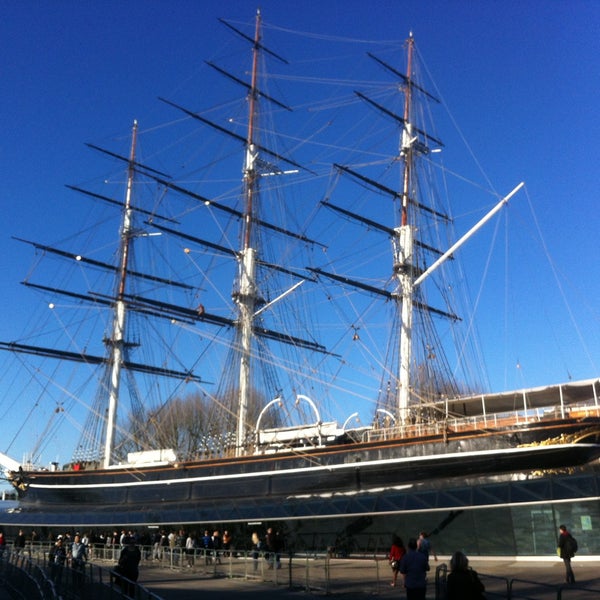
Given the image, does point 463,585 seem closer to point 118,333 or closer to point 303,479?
point 303,479

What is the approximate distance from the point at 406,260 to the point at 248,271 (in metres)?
9.54

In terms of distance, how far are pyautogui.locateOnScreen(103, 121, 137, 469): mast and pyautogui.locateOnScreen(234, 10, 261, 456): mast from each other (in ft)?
23.4

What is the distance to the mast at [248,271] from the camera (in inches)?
1388

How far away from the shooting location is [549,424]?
20.6 metres

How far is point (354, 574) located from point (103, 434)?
28.7 m

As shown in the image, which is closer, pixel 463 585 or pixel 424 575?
pixel 463 585

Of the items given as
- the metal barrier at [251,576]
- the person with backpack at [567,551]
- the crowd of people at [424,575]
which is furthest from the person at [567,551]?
the crowd of people at [424,575]

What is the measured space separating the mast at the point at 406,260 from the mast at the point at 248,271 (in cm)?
809

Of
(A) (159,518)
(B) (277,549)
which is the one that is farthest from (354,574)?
(A) (159,518)

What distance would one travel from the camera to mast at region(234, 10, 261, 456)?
116ft

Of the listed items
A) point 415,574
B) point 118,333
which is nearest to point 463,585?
point 415,574

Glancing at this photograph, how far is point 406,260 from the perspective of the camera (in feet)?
113

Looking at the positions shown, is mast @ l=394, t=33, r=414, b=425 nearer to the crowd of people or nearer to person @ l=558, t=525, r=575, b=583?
person @ l=558, t=525, r=575, b=583

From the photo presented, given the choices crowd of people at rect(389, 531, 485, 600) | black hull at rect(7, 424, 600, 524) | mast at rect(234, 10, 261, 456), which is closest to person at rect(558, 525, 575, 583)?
crowd of people at rect(389, 531, 485, 600)
